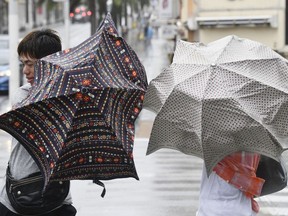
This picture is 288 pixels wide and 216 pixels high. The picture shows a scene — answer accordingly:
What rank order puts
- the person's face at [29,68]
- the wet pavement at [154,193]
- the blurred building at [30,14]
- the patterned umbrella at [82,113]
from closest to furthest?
the patterned umbrella at [82,113] → the person's face at [29,68] → the wet pavement at [154,193] → the blurred building at [30,14]

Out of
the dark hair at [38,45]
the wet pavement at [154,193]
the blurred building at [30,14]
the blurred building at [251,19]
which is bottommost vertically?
the blurred building at [30,14]

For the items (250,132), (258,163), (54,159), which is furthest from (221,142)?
(54,159)

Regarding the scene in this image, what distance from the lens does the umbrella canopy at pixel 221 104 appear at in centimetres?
408

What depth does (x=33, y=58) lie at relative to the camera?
4.46 m

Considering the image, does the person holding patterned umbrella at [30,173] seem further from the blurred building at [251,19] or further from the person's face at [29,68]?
the blurred building at [251,19]

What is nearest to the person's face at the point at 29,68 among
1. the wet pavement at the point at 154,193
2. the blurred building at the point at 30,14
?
the wet pavement at the point at 154,193

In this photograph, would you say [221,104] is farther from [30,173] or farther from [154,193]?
[154,193]

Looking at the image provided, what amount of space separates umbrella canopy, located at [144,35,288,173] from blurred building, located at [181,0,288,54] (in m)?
24.3

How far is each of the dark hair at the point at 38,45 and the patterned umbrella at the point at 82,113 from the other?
0.24m

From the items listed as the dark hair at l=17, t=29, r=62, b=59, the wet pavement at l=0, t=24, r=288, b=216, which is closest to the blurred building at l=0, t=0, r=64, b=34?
the wet pavement at l=0, t=24, r=288, b=216

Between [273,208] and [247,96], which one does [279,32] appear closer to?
[273,208]

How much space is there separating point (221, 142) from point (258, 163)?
45 cm

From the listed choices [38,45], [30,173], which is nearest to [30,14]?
[38,45]

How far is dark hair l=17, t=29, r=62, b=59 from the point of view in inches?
176
